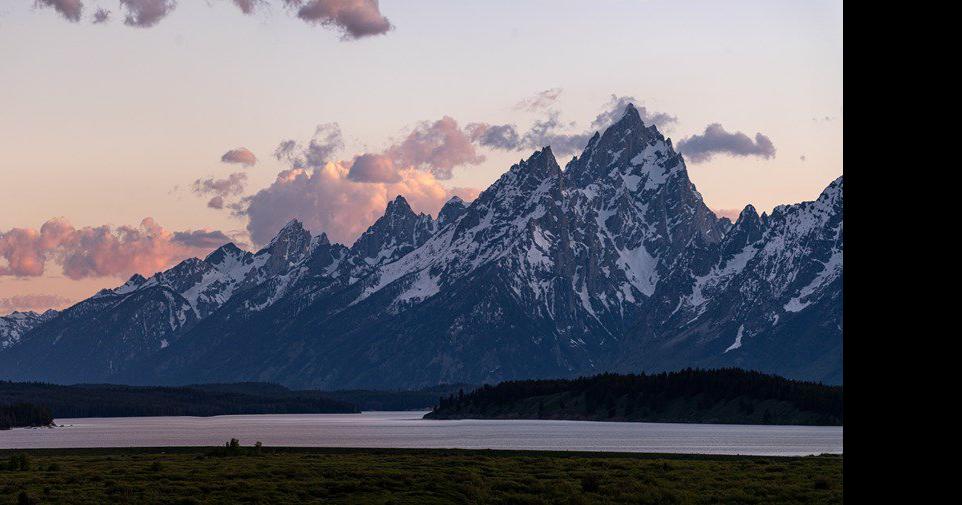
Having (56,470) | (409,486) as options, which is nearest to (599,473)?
(409,486)

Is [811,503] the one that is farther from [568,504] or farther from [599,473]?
[599,473]

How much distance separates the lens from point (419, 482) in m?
85.1

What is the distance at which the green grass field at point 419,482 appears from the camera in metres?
75.9

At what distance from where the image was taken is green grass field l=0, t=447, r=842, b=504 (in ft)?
249
